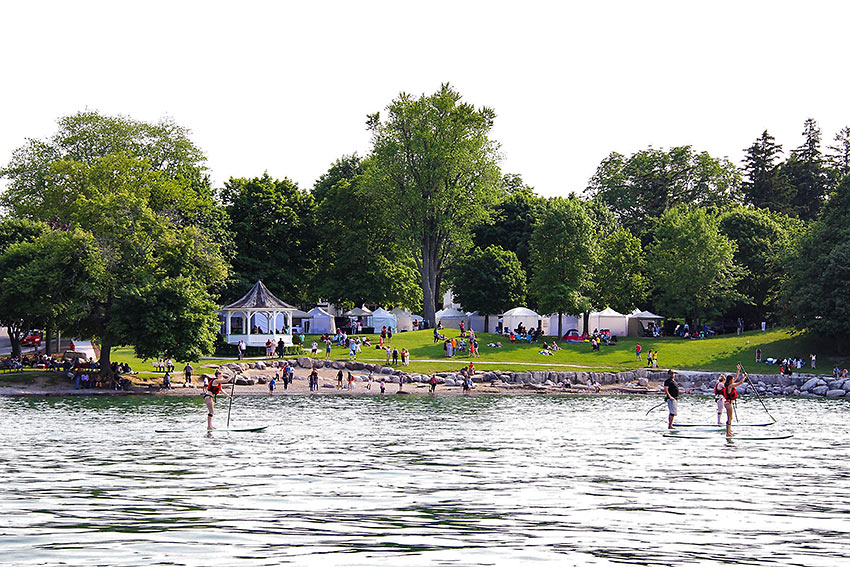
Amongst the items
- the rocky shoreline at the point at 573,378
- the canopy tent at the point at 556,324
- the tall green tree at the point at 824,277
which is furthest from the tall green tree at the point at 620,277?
the rocky shoreline at the point at 573,378

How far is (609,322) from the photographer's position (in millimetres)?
95812

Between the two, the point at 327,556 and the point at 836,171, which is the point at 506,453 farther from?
the point at 836,171

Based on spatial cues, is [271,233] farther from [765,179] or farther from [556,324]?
[765,179]

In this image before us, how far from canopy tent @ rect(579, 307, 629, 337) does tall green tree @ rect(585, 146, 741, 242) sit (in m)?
40.0

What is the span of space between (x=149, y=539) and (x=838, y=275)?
236 ft

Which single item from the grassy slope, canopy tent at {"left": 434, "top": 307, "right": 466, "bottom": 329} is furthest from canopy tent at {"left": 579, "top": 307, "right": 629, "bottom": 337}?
canopy tent at {"left": 434, "top": 307, "right": 466, "bottom": 329}

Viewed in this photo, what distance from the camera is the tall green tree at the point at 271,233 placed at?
9662cm

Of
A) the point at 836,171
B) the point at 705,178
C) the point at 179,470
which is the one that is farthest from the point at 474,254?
the point at 179,470

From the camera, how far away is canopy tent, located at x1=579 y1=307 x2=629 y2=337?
313ft

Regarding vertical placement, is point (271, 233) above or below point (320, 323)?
above

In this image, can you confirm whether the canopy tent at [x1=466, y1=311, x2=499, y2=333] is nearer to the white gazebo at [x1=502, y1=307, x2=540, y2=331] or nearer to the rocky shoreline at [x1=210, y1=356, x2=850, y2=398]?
the white gazebo at [x1=502, y1=307, x2=540, y2=331]

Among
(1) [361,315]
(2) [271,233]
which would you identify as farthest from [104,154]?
(1) [361,315]

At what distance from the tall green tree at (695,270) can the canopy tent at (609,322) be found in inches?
174

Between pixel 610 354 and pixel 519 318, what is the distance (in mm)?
13726
